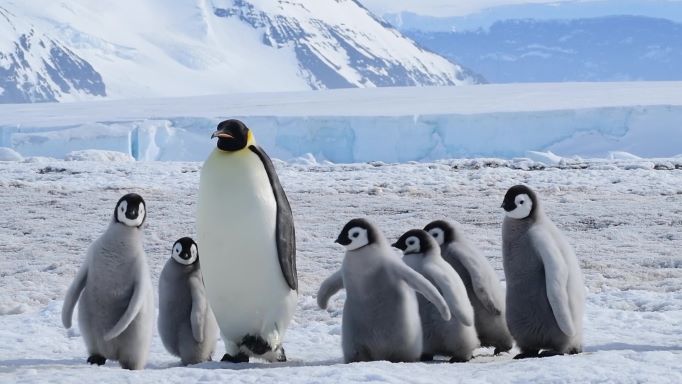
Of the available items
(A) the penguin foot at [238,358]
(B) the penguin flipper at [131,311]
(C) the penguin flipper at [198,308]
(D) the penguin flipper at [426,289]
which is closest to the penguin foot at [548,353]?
(D) the penguin flipper at [426,289]

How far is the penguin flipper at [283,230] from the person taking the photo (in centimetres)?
493

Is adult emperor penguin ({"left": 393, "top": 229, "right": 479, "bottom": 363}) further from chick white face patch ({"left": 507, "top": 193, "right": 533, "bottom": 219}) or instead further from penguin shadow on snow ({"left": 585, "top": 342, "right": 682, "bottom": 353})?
penguin shadow on snow ({"left": 585, "top": 342, "right": 682, "bottom": 353})

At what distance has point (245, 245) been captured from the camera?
16.0 feet

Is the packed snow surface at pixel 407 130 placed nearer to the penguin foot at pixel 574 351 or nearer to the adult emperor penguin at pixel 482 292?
the adult emperor penguin at pixel 482 292

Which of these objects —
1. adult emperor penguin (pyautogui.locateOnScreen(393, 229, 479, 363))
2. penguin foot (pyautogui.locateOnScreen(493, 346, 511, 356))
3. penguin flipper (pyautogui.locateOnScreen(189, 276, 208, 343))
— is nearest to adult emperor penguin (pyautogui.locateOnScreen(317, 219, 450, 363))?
adult emperor penguin (pyautogui.locateOnScreen(393, 229, 479, 363))

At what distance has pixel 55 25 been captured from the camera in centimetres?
19388

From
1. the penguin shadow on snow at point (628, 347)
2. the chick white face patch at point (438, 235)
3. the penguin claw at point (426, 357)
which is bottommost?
the penguin claw at point (426, 357)

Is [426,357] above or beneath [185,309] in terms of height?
beneath

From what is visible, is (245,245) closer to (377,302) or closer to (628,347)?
(377,302)

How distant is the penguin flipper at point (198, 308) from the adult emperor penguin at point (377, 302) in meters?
0.67

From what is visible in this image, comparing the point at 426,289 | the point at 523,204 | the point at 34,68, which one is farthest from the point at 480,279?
the point at 34,68

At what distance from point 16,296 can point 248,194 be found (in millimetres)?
3016

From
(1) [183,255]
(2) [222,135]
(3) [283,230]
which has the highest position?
(2) [222,135]

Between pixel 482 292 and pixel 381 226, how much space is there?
5.96m
